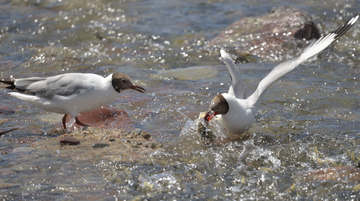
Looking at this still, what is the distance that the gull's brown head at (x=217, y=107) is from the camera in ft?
17.2

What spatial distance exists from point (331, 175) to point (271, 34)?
23.2 feet

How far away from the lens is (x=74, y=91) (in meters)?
5.74

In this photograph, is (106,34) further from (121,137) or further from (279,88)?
(121,137)

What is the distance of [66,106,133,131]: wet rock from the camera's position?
20.1ft

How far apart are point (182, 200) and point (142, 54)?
7.04 m

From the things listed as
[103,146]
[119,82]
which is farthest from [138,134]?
[119,82]

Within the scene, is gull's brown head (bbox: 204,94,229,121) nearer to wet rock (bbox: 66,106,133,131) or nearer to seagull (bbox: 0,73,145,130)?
seagull (bbox: 0,73,145,130)

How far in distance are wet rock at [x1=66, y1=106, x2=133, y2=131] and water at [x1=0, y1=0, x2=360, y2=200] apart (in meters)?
0.21

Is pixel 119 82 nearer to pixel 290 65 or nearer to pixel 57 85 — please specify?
pixel 57 85

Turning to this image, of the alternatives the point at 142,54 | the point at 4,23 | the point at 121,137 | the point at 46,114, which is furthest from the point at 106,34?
the point at 121,137

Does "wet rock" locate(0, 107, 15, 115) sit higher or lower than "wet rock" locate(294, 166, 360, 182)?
lower

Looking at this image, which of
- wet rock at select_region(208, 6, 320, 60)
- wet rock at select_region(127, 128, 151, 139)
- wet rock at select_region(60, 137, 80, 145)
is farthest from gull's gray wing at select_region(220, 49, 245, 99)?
wet rock at select_region(208, 6, 320, 60)

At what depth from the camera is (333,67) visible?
887cm

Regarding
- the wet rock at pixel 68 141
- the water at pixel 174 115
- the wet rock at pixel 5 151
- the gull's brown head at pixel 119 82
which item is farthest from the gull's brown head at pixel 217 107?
the wet rock at pixel 5 151
